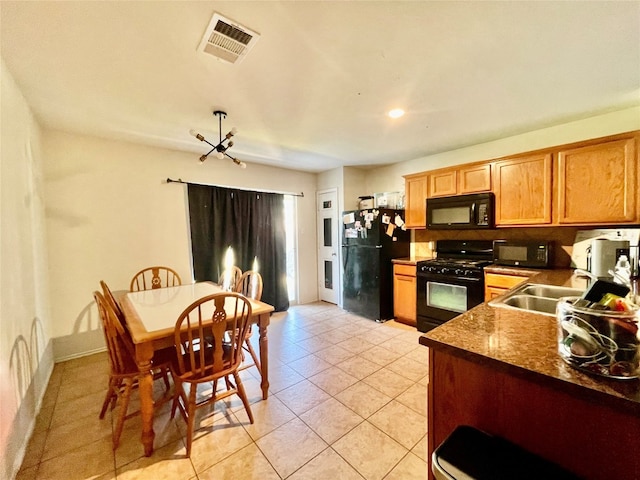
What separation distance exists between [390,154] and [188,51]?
9.45 ft

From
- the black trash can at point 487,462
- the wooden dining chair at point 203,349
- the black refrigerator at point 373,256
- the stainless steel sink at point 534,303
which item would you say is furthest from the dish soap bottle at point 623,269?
the wooden dining chair at point 203,349

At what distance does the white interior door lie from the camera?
476 centimetres

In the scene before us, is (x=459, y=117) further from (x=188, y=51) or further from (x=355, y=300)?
(x=355, y=300)

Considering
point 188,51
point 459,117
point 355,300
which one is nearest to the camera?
point 188,51

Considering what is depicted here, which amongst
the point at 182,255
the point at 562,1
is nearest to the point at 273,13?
the point at 562,1

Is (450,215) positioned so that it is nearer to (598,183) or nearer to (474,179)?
(474,179)

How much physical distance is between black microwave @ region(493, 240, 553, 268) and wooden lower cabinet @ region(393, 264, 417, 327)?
0.98 metres

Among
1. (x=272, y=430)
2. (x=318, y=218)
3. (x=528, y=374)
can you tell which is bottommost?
(x=272, y=430)

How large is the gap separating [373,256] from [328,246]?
1188 mm

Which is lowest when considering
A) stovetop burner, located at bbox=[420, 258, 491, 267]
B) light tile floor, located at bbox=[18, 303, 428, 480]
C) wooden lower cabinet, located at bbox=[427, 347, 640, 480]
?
light tile floor, located at bbox=[18, 303, 428, 480]

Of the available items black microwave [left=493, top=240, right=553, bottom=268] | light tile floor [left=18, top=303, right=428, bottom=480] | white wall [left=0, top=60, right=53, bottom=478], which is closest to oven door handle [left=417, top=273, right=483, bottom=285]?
black microwave [left=493, top=240, right=553, bottom=268]

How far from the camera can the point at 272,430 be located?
6.06 feet

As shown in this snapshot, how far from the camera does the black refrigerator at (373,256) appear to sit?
3.89 meters

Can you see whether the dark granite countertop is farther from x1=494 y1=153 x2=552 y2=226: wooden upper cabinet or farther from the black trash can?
x1=494 y1=153 x2=552 y2=226: wooden upper cabinet
